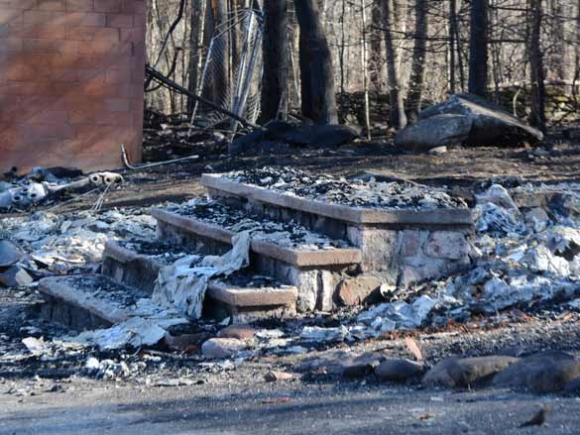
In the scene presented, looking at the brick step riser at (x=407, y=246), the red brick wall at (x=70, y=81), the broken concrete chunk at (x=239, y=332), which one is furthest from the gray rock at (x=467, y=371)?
the red brick wall at (x=70, y=81)

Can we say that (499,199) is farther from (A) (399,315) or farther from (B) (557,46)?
(B) (557,46)

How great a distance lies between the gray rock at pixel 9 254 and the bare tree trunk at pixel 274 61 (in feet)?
20.2

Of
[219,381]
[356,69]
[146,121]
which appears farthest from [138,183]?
[356,69]

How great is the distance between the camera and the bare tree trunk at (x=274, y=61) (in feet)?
51.6

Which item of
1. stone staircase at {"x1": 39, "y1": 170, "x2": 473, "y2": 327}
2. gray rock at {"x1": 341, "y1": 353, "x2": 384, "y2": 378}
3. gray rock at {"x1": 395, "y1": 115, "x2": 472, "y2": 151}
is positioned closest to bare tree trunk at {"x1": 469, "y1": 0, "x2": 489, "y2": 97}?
gray rock at {"x1": 395, "y1": 115, "x2": 472, "y2": 151}

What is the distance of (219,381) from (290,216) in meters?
2.57

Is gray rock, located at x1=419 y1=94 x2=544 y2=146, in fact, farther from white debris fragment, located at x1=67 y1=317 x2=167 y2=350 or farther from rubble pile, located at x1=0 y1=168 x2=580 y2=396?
white debris fragment, located at x1=67 y1=317 x2=167 y2=350

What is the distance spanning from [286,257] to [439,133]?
603 cm

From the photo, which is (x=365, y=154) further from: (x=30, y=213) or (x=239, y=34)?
(x=239, y=34)

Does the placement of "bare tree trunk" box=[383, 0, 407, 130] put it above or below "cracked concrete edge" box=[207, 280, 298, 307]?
above

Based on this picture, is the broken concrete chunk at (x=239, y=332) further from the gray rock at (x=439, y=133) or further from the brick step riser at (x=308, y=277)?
the gray rock at (x=439, y=133)

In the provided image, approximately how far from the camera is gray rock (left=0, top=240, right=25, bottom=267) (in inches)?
391

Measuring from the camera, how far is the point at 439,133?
41.4ft

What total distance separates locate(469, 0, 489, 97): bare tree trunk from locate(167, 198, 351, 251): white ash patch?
244 inches
